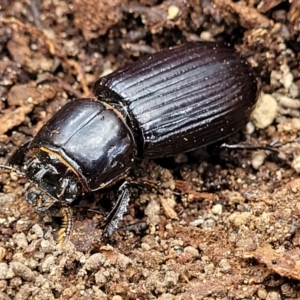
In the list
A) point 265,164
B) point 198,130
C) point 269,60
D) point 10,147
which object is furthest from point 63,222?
point 269,60

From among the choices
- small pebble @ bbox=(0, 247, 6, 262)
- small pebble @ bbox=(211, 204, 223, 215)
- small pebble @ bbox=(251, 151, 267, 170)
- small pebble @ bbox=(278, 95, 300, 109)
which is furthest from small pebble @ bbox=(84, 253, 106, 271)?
small pebble @ bbox=(278, 95, 300, 109)

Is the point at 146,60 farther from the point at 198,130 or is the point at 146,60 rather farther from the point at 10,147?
the point at 10,147

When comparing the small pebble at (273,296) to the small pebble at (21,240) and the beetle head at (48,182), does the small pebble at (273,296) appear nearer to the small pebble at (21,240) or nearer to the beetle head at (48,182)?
the beetle head at (48,182)

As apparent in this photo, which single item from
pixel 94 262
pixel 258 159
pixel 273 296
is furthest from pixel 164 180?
pixel 273 296

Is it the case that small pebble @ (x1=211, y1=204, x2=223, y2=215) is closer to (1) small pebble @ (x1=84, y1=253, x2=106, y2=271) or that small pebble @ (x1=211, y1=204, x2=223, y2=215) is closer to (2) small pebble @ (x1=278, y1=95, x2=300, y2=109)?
(1) small pebble @ (x1=84, y1=253, x2=106, y2=271)

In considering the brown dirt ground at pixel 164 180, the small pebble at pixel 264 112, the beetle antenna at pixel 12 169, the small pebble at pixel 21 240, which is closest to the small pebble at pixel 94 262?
the brown dirt ground at pixel 164 180

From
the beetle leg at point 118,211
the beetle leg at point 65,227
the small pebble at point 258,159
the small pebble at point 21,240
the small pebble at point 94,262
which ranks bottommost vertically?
the small pebble at point 258,159

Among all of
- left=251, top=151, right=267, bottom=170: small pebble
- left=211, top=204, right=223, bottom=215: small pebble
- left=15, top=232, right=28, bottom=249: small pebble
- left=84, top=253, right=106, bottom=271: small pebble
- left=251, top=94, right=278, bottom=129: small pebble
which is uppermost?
left=15, top=232, right=28, bottom=249: small pebble
